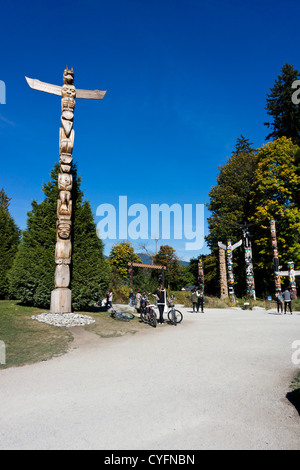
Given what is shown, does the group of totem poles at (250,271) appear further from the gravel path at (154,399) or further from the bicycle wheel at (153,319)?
the gravel path at (154,399)

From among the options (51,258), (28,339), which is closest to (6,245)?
(51,258)

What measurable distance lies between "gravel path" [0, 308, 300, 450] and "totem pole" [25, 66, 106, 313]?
12.3 ft

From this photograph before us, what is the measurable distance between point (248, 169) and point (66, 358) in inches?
1226

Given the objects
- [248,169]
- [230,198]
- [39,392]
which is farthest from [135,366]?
[248,169]

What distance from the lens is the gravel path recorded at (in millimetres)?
3396

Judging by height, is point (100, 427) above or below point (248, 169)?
below

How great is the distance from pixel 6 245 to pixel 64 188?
23.9 ft

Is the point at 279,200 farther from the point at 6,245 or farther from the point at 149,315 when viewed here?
the point at 6,245

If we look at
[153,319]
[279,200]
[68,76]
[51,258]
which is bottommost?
[153,319]

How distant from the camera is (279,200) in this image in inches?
1053
